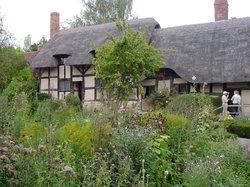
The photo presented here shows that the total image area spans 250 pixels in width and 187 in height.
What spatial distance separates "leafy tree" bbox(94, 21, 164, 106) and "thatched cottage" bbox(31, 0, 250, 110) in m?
3.39

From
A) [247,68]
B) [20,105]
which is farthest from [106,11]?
[20,105]

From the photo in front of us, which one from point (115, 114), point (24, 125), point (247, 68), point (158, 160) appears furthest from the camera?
point (247, 68)

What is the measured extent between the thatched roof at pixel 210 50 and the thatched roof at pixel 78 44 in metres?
1.92

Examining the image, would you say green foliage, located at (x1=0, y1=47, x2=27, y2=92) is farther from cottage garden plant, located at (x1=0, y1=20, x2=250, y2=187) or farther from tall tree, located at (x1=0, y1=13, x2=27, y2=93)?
cottage garden plant, located at (x1=0, y1=20, x2=250, y2=187)

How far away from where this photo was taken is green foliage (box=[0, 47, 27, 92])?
21.8 meters

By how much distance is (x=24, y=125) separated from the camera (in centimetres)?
546

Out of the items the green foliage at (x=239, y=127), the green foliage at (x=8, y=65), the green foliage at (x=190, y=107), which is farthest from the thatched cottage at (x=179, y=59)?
the green foliage at (x=239, y=127)

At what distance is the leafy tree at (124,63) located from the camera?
12750 millimetres

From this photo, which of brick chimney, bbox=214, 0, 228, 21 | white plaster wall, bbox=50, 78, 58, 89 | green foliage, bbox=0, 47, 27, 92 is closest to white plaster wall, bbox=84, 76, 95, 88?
white plaster wall, bbox=50, 78, 58, 89

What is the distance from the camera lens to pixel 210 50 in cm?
1856

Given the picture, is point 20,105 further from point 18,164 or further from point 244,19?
point 244,19

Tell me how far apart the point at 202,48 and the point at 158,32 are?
3.46m

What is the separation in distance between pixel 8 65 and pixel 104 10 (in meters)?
12.3

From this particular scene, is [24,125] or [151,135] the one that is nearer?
[151,135]
